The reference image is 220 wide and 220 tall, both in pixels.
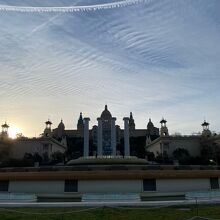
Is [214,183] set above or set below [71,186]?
above

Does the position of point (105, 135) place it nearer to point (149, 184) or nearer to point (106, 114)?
point (106, 114)

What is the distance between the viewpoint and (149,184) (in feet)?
97.4

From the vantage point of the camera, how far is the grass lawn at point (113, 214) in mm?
18625

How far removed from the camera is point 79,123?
13800cm

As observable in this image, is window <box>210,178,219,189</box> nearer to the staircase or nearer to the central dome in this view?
the staircase

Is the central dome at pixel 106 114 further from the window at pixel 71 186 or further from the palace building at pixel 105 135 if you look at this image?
the window at pixel 71 186

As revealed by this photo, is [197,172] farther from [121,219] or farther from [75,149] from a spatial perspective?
[75,149]

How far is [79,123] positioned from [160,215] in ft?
393

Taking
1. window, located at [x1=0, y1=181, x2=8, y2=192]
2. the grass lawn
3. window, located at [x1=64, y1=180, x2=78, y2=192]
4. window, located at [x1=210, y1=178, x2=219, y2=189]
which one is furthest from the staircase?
window, located at [x1=210, y1=178, x2=219, y2=189]

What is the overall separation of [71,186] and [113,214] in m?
10.6

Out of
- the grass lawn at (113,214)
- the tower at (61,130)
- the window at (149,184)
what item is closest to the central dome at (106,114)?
the tower at (61,130)

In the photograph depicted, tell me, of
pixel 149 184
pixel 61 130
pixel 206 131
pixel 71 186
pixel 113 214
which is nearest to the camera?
pixel 113 214

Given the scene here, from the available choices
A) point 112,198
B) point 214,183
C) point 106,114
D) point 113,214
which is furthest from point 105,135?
point 113,214

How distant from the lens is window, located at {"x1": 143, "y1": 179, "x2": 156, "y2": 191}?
29.5m
